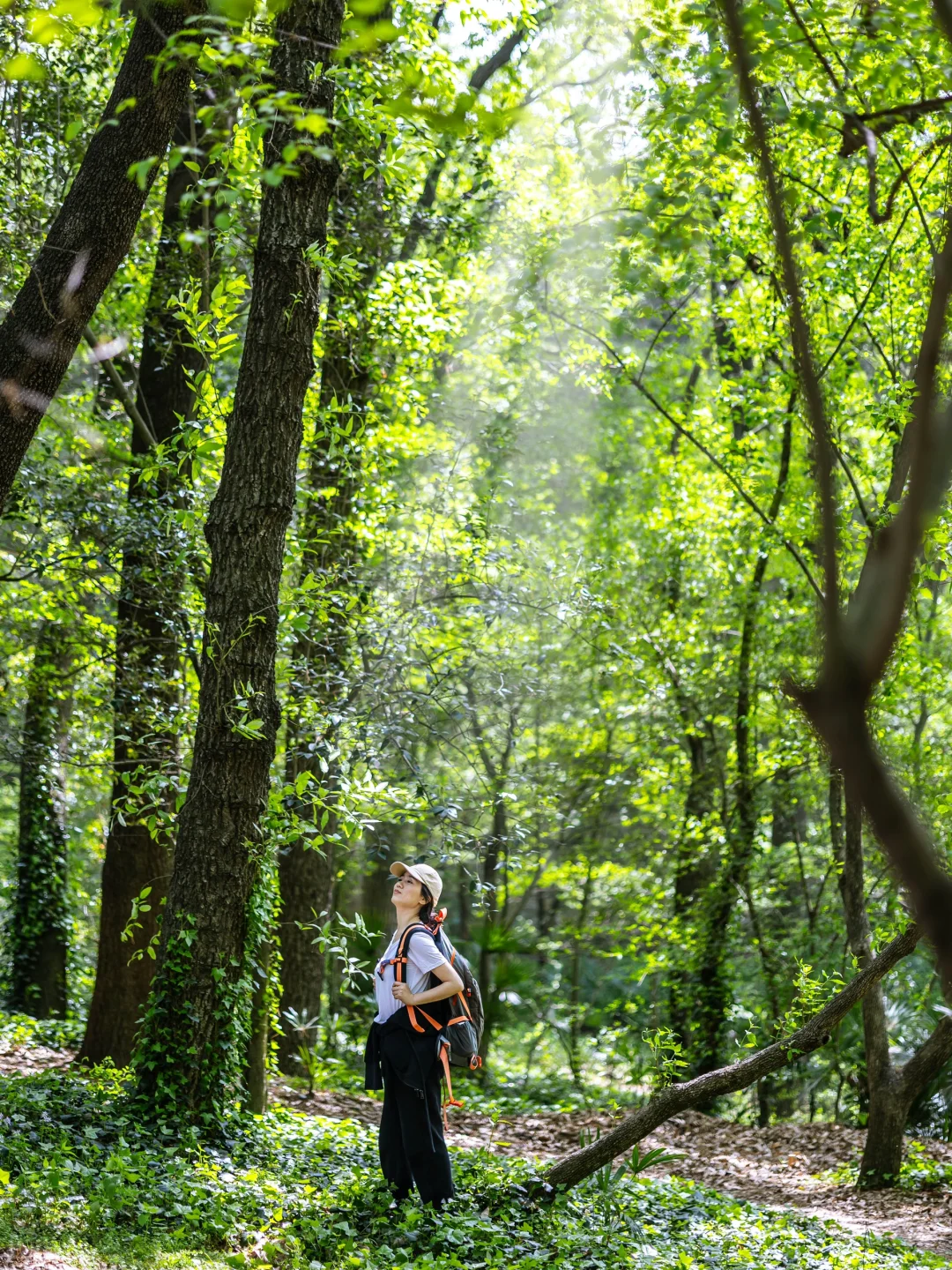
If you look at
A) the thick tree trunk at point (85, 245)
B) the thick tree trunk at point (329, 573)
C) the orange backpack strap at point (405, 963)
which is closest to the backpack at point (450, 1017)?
the orange backpack strap at point (405, 963)

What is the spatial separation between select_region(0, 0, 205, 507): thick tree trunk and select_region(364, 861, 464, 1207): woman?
301cm

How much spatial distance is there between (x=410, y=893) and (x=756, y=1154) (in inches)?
245

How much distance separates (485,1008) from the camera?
48.5ft

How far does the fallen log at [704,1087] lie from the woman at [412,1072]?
0.85 meters

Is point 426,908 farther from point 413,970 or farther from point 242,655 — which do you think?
point 242,655

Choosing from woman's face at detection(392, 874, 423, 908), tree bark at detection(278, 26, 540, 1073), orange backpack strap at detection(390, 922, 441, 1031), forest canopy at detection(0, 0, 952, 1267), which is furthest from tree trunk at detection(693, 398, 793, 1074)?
orange backpack strap at detection(390, 922, 441, 1031)

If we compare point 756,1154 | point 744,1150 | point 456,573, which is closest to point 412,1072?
point 456,573

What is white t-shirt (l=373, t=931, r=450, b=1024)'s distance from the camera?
5.81 metres

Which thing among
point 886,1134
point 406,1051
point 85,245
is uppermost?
point 85,245

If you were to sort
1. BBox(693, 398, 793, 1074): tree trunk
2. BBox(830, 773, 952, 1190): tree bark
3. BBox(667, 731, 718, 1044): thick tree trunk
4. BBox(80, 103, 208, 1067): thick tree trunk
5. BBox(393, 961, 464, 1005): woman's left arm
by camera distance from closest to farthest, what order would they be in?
BBox(393, 961, 464, 1005): woman's left arm < BBox(80, 103, 208, 1067): thick tree trunk < BBox(830, 773, 952, 1190): tree bark < BBox(693, 398, 793, 1074): tree trunk < BBox(667, 731, 718, 1044): thick tree trunk

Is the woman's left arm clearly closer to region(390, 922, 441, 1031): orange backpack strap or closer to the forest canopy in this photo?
region(390, 922, 441, 1031): orange backpack strap

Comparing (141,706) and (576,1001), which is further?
(576,1001)

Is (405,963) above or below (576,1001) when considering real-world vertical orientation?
above

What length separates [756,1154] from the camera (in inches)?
406
